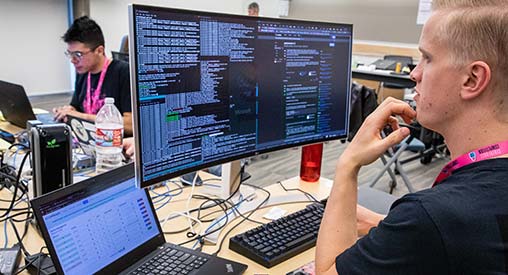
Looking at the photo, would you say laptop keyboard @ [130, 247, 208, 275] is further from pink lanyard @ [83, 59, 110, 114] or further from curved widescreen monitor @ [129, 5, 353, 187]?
pink lanyard @ [83, 59, 110, 114]

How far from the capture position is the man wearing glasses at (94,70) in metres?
2.49

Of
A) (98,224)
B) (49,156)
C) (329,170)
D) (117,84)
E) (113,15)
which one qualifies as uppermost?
(113,15)

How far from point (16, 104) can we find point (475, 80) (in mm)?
2007

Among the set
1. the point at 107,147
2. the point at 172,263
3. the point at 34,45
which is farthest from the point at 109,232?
the point at 34,45

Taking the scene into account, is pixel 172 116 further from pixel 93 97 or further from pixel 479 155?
pixel 93 97

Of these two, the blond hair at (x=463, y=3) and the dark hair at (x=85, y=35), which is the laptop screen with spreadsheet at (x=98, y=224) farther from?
the dark hair at (x=85, y=35)

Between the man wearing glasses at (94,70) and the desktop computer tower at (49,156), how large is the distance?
4.18 feet

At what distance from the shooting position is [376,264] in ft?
2.50

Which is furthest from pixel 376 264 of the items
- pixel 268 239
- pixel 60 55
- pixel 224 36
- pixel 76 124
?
pixel 60 55

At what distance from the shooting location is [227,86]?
3.83 ft

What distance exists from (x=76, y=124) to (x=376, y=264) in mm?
1413

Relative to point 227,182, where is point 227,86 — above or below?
above

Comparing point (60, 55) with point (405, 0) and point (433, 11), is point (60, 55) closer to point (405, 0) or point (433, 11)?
point (405, 0)

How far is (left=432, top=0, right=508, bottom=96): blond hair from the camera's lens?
78 centimetres
